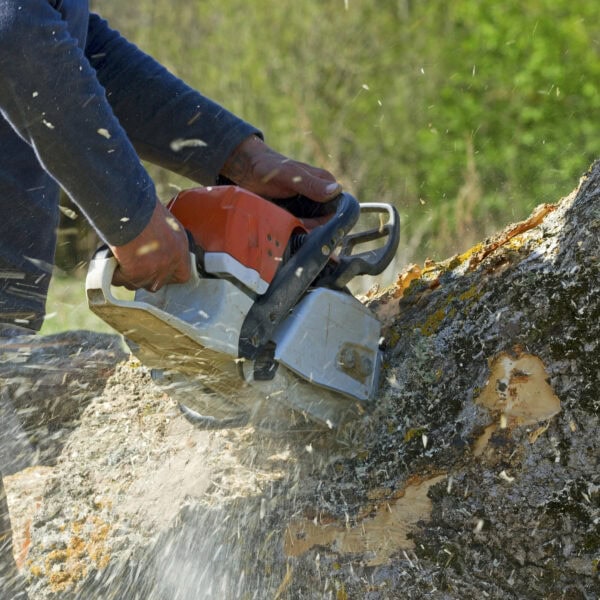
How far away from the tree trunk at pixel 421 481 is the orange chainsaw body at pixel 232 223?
0.52 meters

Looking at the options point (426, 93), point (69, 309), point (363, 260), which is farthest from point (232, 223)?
point (69, 309)

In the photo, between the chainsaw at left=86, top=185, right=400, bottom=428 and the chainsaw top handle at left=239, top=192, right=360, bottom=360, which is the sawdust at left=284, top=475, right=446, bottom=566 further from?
the chainsaw top handle at left=239, top=192, right=360, bottom=360

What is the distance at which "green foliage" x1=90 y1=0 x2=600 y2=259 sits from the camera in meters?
7.14

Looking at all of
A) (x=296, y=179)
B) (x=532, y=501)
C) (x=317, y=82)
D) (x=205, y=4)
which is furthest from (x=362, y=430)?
(x=205, y=4)

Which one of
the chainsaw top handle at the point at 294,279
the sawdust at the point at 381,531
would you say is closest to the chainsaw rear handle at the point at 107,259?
the chainsaw top handle at the point at 294,279

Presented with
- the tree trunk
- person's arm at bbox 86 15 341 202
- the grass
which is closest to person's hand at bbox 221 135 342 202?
person's arm at bbox 86 15 341 202

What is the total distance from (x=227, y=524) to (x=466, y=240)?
4.21m

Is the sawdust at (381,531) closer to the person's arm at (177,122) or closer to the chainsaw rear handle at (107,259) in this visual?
the chainsaw rear handle at (107,259)

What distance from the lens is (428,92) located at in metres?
7.58

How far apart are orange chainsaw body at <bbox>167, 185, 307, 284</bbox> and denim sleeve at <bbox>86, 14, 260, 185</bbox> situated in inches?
13.7

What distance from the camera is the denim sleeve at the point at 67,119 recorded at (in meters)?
1.63

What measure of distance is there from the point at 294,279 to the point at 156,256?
1.43 ft

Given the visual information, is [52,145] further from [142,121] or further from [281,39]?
[281,39]

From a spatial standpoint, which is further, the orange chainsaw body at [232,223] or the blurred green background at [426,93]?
the blurred green background at [426,93]
